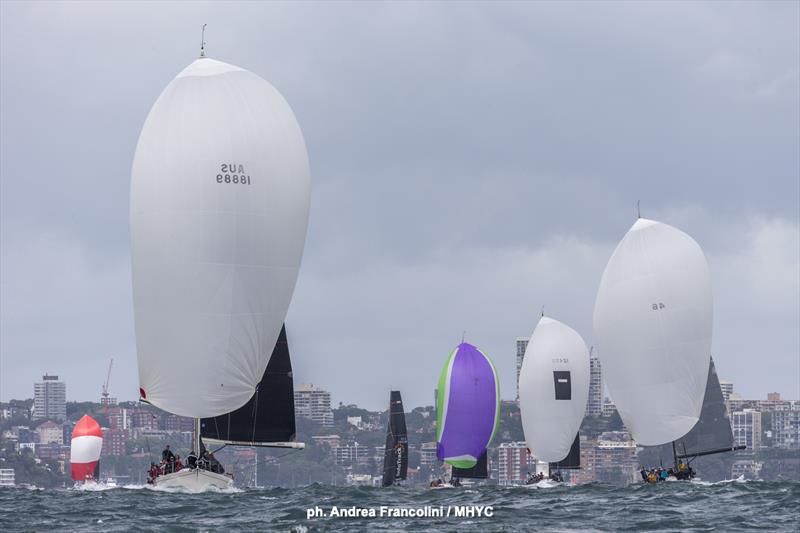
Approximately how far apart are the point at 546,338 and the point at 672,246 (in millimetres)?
12808

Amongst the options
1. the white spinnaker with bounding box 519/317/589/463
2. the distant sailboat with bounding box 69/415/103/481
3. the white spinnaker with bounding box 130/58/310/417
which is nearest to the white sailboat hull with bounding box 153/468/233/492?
the white spinnaker with bounding box 130/58/310/417

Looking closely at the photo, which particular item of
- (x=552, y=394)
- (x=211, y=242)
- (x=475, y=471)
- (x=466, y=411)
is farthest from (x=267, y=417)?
(x=475, y=471)

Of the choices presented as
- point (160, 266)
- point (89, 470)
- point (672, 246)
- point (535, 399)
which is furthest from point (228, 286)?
point (89, 470)

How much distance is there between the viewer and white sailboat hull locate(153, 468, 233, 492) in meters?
42.1

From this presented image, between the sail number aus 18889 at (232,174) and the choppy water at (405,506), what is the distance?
8351mm

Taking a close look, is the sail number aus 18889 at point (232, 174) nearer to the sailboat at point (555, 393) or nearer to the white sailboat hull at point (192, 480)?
the white sailboat hull at point (192, 480)

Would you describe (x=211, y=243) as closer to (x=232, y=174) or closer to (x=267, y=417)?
(x=232, y=174)

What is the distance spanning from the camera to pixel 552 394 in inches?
2547

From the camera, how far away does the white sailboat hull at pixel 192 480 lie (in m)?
42.1

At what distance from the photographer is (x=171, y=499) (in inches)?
1555

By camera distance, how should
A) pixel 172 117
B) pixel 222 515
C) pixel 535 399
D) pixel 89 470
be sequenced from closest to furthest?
pixel 222 515, pixel 172 117, pixel 535 399, pixel 89 470

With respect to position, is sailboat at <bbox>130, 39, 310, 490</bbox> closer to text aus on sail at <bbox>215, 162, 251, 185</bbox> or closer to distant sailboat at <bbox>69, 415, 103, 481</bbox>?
text aus on sail at <bbox>215, 162, 251, 185</bbox>

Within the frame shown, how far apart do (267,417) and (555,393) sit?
21.7 meters

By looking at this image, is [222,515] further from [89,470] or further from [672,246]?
[89,470]
